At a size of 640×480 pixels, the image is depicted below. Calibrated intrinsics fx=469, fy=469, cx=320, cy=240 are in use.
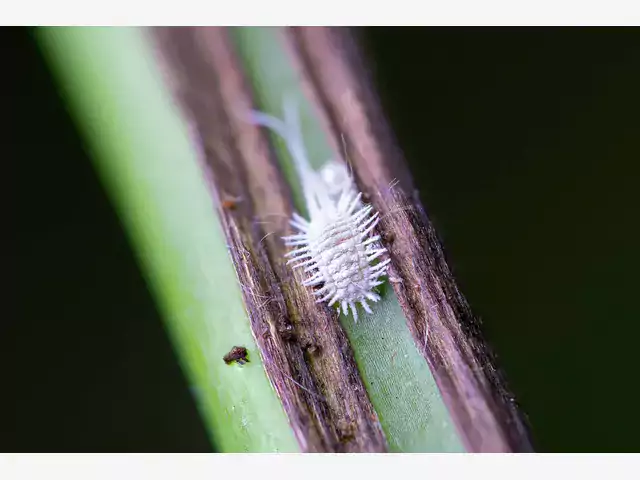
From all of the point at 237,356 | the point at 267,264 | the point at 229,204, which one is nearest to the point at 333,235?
the point at 267,264

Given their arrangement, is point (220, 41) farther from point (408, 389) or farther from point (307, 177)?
point (408, 389)

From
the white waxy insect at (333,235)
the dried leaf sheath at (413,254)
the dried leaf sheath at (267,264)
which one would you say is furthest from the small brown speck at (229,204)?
the dried leaf sheath at (413,254)

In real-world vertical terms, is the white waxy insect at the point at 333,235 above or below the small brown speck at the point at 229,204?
below

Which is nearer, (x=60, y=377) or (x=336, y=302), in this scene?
(x=336, y=302)

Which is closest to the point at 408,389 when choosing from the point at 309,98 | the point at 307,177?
the point at 307,177

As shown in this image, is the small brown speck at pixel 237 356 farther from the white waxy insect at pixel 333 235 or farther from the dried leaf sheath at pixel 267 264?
the white waxy insect at pixel 333 235

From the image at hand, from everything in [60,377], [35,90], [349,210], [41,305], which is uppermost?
[35,90]

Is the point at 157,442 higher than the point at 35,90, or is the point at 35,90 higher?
the point at 35,90
